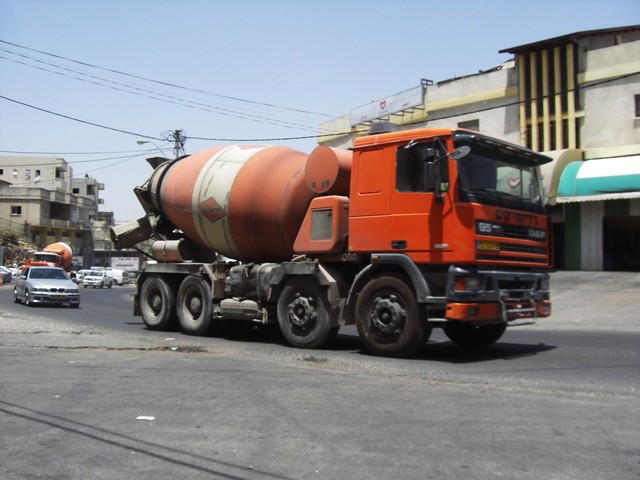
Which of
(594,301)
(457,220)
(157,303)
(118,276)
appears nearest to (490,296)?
(457,220)

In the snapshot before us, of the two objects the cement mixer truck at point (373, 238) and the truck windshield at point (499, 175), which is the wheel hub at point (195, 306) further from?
the truck windshield at point (499, 175)

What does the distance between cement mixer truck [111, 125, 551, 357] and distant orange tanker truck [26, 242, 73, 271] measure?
31470 millimetres

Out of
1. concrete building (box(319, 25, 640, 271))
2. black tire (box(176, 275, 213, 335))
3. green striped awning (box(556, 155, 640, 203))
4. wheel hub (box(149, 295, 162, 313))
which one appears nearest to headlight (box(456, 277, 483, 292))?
black tire (box(176, 275, 213, 335))

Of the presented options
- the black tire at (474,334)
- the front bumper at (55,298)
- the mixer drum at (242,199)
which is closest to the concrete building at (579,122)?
the black tire at (474,334)

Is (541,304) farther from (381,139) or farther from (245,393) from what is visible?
(245,393)

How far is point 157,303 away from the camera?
14.7 meters

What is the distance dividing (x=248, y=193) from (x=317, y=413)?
22.0 feet

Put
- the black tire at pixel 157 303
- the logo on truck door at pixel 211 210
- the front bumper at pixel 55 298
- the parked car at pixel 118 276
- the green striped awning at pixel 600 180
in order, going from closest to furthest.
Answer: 1. the logo on truck door at pixel 211 210
2. the black tire at pixel 157 303
3. the green striped awning at pixel 600 180
4. the front bumper at pixel 55 298
5. the parked car at pixel 118 276

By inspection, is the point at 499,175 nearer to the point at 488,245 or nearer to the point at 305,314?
the point at 488,245

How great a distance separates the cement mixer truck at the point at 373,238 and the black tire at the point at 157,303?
1.04 ft

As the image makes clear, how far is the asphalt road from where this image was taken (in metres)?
4.68

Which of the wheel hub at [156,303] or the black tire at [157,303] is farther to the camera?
the wheel hub at [156,303]

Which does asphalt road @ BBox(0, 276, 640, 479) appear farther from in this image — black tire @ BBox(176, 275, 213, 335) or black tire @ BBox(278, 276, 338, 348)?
black tire @ BBox(176, 275, 213, 335)

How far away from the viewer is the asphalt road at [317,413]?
4.68 m
